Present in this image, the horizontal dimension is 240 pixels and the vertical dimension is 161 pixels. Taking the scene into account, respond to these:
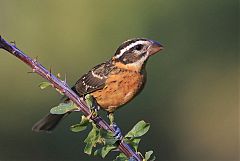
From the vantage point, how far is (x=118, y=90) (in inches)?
161

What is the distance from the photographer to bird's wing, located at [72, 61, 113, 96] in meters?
4.02

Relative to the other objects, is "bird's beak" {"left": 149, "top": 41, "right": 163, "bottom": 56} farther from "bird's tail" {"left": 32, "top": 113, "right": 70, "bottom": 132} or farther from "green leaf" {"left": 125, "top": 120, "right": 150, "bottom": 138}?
"green leaf" {"left": 125, "top": 120, "right": 150, "bottom": 138}

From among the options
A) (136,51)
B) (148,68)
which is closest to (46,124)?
(136,51)

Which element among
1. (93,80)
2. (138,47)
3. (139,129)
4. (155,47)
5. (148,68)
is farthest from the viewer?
(148,68)

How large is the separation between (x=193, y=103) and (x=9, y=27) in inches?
105

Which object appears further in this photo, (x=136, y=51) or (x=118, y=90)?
(x=118, y=90)

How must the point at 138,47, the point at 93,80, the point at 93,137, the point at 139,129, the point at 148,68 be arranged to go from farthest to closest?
the point at 148,68 < the point at 93,80 < the point at 138,47 < the point at 139,129 < the point at 93,137

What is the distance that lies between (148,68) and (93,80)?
4752 millimetres

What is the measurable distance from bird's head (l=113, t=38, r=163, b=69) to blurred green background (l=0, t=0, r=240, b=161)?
3422mm

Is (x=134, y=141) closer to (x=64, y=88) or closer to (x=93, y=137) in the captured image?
(x=93, y=137)

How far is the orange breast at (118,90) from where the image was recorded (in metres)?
4.00

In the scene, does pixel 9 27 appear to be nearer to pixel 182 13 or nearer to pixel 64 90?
pixel 182 13

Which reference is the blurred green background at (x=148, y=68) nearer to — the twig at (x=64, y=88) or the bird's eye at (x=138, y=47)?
the bird's eye at (x=138, y=47)

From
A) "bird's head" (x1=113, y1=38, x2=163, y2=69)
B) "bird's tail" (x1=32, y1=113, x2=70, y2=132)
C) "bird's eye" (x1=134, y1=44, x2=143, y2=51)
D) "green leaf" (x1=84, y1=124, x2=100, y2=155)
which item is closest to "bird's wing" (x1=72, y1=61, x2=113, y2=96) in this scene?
"bird's head" (x1=113, y1=38, x2=163, y2=69)
